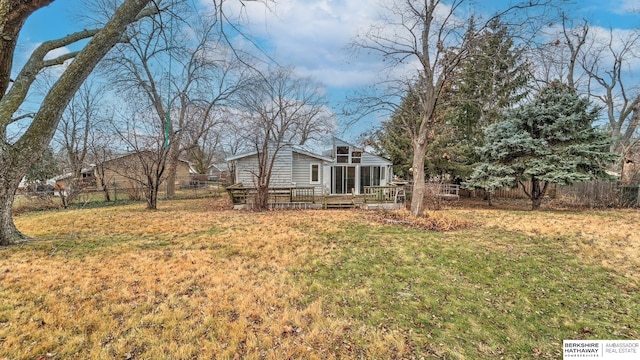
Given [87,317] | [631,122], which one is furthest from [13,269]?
[631,122]

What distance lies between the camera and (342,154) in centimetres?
1808

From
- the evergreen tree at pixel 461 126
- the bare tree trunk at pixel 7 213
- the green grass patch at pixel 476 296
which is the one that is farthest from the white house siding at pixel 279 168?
the bare tree trunk at pixel 7 213

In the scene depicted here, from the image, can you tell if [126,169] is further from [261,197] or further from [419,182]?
[419,182]

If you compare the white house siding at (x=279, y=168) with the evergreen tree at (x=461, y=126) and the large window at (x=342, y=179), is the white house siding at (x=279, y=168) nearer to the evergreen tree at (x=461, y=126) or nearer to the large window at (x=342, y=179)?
the large window at (x=342, y=179)

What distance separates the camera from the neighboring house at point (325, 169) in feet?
54.5

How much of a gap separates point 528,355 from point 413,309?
1243 millimetres

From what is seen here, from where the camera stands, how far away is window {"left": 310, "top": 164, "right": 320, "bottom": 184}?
1733 centimetres

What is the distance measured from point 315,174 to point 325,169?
2.61 ft

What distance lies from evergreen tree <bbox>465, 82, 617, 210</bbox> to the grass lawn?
5.86 metres

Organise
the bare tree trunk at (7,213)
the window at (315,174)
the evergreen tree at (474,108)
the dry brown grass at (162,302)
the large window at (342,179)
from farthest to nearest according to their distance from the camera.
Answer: the large window at (342,179) < the window at (315,174) < the evergreen tree at (474,108) < the bare tree trunk at (7,213) < the dry brown grass at (162,302)

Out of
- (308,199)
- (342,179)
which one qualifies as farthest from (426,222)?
(342,179)

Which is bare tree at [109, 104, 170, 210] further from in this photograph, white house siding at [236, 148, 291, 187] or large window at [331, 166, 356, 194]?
large window at [331, 166, 356, 194]

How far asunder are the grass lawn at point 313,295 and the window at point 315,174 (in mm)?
10489

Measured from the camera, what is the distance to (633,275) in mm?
4699
